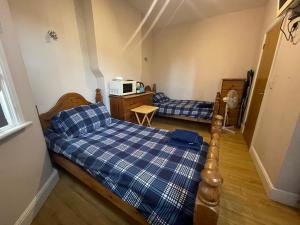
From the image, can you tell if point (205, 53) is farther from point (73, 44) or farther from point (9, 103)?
point (9, 103)

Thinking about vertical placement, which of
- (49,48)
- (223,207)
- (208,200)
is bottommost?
(223,207)

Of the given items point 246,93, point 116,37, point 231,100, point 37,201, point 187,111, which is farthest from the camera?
point 187,111

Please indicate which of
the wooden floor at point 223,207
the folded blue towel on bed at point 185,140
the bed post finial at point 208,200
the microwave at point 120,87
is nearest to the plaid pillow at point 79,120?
the microwave at point 120,87

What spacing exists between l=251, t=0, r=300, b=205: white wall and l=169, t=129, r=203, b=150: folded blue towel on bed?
0.86 m

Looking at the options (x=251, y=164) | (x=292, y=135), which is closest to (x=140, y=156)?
(x=292, y=135)

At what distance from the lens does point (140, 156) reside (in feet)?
4.58

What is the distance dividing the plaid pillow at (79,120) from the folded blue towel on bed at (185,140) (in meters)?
1.19

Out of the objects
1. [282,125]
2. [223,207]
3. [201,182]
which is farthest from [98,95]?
[282,125]

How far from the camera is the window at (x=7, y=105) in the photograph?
114cm

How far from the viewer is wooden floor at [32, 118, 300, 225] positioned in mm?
1327

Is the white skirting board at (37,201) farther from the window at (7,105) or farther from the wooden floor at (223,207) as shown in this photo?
the window at (7,105)

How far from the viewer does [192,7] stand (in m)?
3.07

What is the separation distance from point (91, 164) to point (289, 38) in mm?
2737

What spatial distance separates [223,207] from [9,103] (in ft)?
7.62
